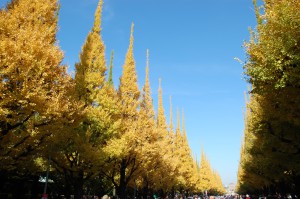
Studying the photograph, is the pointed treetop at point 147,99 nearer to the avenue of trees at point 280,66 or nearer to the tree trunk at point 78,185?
the tree trunk at point 78,185

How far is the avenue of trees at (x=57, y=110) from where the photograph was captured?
1101cm

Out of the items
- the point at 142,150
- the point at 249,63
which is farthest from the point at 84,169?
the point at 249,63

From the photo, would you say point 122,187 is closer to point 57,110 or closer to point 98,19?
point 57,110

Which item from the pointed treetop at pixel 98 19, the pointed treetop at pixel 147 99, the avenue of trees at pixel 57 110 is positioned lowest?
the avenue of trees at pixel 57 110

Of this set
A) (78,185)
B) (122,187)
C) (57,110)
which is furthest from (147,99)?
→ (57,110)

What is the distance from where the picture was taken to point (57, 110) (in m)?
11.9

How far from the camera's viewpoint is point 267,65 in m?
11.4

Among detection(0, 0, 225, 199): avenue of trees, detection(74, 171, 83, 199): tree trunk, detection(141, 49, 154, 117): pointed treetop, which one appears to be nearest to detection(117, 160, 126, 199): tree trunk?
detection(0, 0, 225, 199): avenue of trees

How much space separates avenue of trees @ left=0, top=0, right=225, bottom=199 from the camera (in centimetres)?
1101

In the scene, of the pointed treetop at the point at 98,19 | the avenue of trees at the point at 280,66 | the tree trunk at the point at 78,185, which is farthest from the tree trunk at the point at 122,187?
the avenue of trees at the point at 280,66

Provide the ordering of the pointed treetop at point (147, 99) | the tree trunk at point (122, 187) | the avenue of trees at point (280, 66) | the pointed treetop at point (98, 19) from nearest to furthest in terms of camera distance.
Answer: the avenue of trees at point (280, 66) < the pointed treetop at point (98, 19) < the tree trunk at point (122, 187) < the pointed treetop at point (147, 99)

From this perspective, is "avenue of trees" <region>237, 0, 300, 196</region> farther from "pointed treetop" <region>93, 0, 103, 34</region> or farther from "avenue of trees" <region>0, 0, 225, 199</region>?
"pointed treetop" <region>93, 0, 103, 34</region>

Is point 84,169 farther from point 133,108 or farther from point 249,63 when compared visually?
point 249,63

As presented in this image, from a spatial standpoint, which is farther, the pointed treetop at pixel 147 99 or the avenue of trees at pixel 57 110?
the pointed treetop at pixel 147 99
